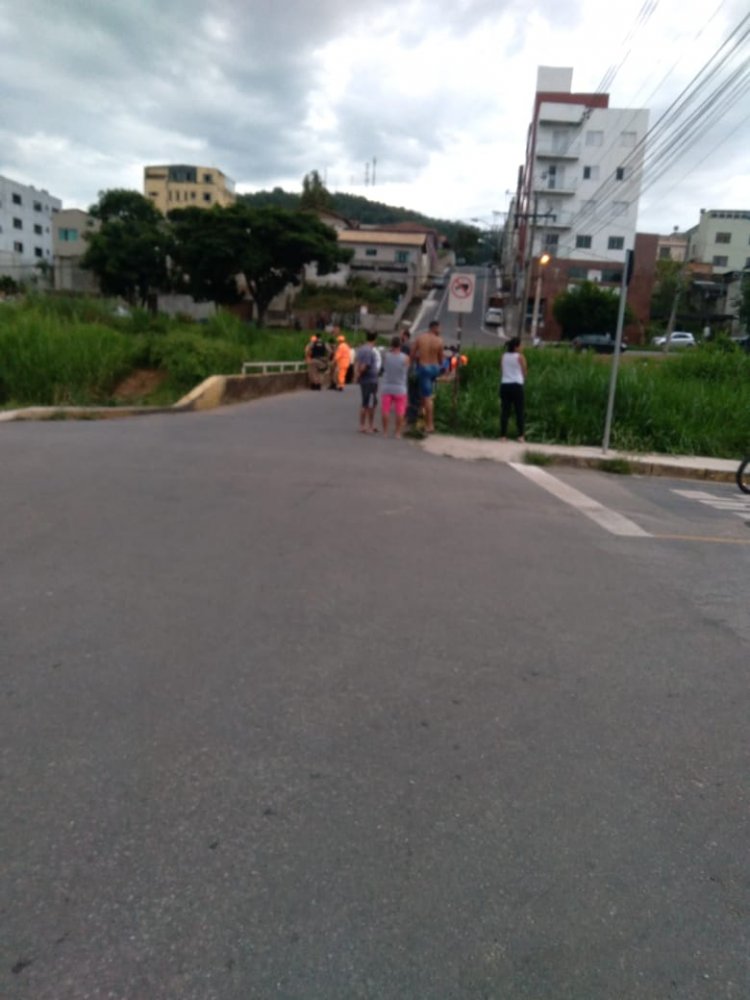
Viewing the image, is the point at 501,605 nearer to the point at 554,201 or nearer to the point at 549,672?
the point at 549,672

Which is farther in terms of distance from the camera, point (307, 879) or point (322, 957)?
point (307, 879)

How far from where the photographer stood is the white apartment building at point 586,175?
72.3m

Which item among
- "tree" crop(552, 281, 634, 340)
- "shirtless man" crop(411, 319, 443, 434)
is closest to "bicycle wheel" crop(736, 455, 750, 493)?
"shirtless man" crop(411, 319, 443, 434)

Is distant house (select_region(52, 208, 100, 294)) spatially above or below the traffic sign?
above

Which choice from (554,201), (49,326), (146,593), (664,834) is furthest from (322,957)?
(554,201)

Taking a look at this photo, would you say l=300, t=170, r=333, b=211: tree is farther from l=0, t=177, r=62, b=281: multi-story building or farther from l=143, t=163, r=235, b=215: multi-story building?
l=0, t=177, r=62, b=281: multi-story building

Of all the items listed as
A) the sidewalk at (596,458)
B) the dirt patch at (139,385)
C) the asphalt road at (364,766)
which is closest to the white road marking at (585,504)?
the sidewalk at (596,458)

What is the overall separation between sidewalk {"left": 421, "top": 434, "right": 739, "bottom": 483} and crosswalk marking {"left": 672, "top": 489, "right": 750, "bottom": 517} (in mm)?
1349

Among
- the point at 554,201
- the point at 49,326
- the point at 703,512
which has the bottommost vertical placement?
the point at 703,512

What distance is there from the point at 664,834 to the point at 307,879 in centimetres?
129

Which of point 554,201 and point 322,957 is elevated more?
point 554,201

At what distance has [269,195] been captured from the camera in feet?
468

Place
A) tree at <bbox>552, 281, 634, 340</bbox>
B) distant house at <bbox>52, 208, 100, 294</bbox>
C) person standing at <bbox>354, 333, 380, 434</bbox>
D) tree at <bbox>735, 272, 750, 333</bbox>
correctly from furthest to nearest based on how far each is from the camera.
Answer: distant house at <bbox>52, 208, 100, 294</bbox> < tree at <bbox>552, 281, 634, 340</bbox> < tree at <bbox>735, 272, 750, 333</bbox> < person standing at <bbox>354, 333, 380, 434</bbox>

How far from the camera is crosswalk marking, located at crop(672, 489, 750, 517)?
9.01 metres
